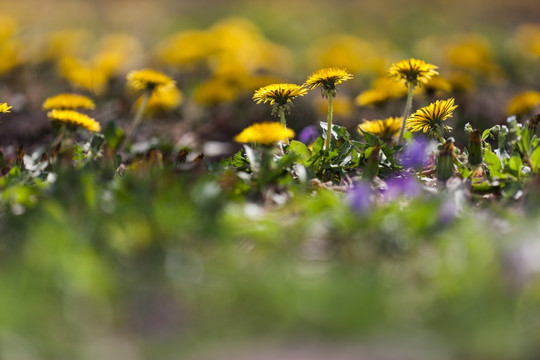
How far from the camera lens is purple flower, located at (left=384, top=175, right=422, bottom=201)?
2.33m

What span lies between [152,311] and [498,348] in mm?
875

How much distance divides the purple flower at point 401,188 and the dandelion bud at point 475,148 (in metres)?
0.25

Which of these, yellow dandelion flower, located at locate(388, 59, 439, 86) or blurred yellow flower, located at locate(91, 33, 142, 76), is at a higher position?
blurred yellow flower, located at locate(91, 33, 142, 76)

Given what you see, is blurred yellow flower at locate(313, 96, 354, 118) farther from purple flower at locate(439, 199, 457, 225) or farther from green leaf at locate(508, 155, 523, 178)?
purple flower at locate(439, 199, 457, 225)

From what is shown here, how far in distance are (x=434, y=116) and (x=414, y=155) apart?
194mm

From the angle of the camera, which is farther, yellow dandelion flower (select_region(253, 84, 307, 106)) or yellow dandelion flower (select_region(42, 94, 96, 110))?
yellow dandelion flower (select_region(42, 94, 96, 110))

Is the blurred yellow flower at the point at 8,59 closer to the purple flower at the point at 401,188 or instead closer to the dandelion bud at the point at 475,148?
the purple flower at the point at 401,188

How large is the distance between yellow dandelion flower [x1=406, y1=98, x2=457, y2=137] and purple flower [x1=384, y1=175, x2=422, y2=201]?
235 millimetres

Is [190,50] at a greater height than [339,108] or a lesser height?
greater

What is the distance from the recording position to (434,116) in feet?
8.75

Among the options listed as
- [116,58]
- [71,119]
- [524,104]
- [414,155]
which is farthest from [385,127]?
[116,58]

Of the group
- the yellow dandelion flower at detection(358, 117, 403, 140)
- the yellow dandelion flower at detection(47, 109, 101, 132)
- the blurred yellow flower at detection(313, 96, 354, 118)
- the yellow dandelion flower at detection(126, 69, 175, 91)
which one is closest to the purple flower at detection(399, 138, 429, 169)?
the yellow dandelion flower at detection(358, 117, 403, 140)

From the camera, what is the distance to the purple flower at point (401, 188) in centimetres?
233

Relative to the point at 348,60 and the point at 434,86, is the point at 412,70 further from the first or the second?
the point at 348,60
